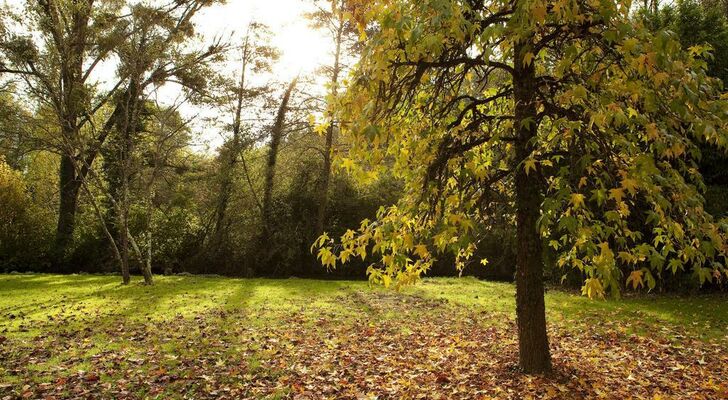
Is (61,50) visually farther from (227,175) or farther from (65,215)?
(65,215)

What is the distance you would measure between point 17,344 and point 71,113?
861cm

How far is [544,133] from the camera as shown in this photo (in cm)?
564

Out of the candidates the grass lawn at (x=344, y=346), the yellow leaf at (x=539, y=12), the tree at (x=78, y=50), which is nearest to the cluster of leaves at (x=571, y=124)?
the yellow leaf at (x=539, y=12)

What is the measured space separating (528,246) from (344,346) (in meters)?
3.50

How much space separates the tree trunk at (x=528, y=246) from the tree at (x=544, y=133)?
0.04ft

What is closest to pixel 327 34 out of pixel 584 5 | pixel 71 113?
pixel 71 113

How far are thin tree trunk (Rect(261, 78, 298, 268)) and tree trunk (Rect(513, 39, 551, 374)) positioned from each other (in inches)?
608

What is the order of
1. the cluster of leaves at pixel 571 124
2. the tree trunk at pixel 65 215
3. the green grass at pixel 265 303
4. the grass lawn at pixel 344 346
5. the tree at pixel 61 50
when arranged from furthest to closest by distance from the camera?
the tree trunk at pixel 65 215 < the tree at pixel 61 50 < the green grass at pixel 265 303 < the grass lawn at pixel 344 346 < the cluster of leaves at pixel 571 124

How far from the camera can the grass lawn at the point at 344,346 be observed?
5.30 metres

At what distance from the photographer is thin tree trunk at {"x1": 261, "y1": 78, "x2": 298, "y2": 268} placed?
64.8 ft

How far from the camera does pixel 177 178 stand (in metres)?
23.1

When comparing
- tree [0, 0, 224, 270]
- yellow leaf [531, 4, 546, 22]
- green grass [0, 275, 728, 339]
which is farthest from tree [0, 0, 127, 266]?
yellow leaf [531, 4, 546, 22]

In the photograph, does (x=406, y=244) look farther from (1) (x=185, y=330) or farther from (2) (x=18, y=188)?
(2) (x=18, y=188)

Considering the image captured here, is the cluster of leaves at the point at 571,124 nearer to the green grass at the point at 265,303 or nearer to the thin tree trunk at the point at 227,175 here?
the green grass at the point at 265,303
